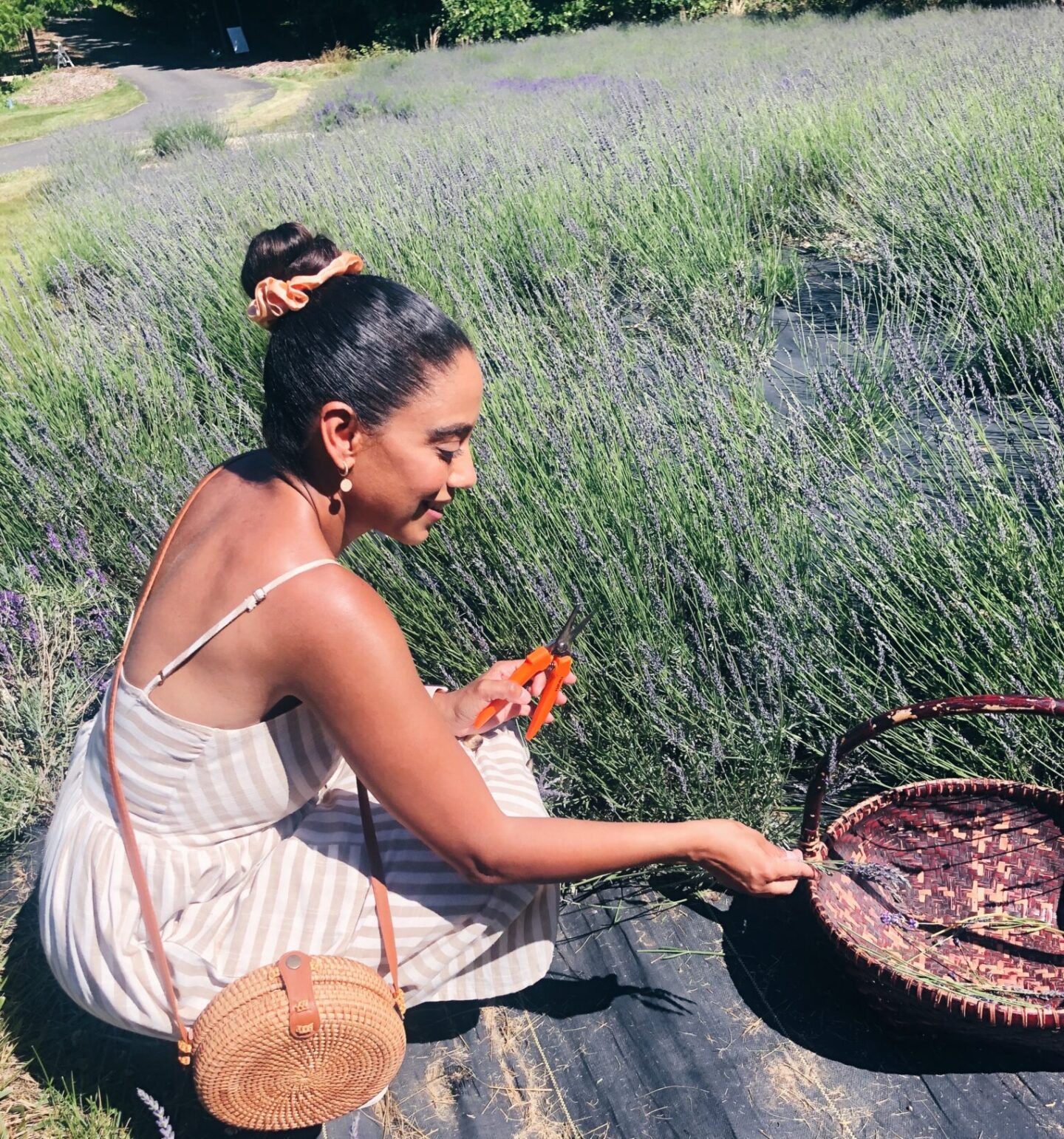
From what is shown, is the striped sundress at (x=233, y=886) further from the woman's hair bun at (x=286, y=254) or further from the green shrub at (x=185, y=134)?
the green shrub at (x=185, y=134)

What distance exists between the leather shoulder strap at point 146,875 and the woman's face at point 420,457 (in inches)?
13.2

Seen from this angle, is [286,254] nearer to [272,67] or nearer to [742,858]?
[742,858]

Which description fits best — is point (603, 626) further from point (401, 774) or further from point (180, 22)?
point (180, 22)

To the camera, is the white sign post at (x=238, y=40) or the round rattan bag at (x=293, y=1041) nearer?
the round rattan bag at (x=293, y=1041)

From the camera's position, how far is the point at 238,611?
1.33 metres

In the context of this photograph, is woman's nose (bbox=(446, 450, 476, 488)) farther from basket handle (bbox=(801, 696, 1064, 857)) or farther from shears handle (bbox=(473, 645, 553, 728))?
basket handle (bbox=(801, 696, 1064, 857))

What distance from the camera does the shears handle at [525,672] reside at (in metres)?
1.72

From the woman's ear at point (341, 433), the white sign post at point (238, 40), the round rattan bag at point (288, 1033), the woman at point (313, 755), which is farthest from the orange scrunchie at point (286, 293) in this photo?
the white sign post at point (238, 40)

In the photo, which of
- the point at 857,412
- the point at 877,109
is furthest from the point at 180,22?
the point at 857,412

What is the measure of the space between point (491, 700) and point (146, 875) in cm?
59

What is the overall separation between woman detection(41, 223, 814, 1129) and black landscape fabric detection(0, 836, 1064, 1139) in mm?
196

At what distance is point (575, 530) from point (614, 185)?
3243 mm

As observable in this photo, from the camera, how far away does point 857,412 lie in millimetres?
2826

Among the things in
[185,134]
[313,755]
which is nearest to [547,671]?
[313,755]
